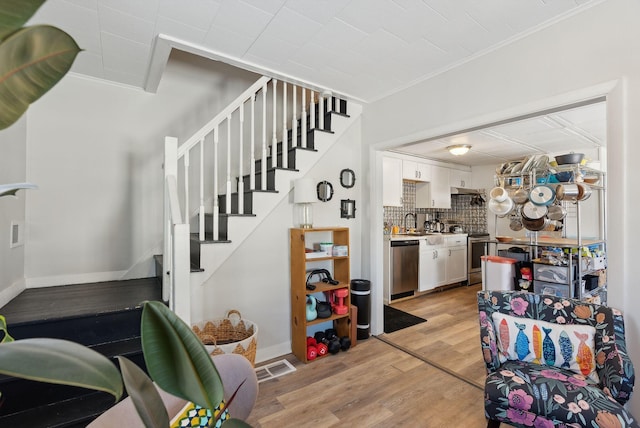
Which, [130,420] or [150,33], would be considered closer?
[130,420]

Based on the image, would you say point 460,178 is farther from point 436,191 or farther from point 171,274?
point 171,274

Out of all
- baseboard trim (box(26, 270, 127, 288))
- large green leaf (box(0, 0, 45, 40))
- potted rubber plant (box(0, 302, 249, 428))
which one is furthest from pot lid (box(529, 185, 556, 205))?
baseboard trim (box(26, 270, 127, 288))

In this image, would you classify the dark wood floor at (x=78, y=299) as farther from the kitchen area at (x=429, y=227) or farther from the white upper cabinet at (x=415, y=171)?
the white upper cabinet at (x=415, y=171)

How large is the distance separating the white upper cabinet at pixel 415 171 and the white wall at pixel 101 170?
128 inches

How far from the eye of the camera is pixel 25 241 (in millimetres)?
2432

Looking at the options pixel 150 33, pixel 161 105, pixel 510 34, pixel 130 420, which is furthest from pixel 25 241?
pixel 510 34

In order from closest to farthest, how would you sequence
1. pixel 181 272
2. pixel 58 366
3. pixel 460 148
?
pixel 58 366
pixel 181 272
pixel 460 148

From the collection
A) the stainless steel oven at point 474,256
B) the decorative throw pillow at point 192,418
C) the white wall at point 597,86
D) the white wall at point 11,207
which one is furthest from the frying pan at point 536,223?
the white wall at point 11,207

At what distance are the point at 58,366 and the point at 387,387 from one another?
236 cm

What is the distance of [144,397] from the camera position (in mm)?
481

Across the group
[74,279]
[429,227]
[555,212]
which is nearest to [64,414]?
[74,279]

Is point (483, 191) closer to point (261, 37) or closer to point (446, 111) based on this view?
point (446, 111)

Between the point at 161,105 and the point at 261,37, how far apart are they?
1485mm

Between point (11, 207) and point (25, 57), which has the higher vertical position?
point (25, 57)
